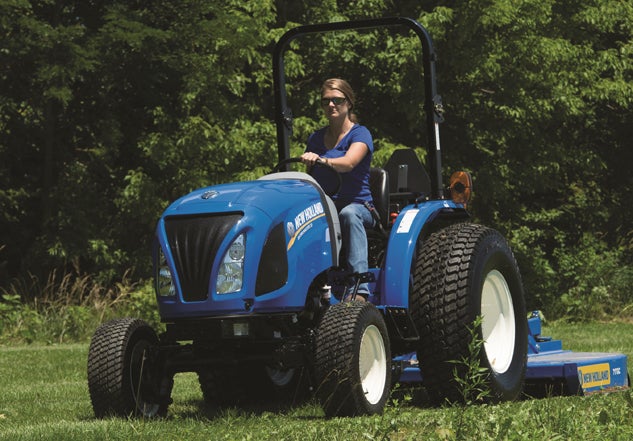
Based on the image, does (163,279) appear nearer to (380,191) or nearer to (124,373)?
(124,373)

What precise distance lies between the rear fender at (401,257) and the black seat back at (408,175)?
67 cm

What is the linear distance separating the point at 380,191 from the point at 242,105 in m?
12.4

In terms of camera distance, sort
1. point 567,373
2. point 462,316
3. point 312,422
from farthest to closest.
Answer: point 567,373 → point 462,316 → point 312,422

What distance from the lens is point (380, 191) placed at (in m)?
7.35

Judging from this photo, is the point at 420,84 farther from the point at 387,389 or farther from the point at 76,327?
the point at 387,389

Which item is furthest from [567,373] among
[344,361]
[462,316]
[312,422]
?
[312,422]

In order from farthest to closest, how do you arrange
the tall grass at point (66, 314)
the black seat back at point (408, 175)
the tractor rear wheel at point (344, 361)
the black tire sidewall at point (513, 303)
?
the tall grass at point (66, 314)
the black seat back at point (408, 175)
the black tire sidewall at point (513, 303)
the tractor rear wheel at point (344, 361)

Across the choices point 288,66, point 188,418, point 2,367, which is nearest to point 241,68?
point 288,66

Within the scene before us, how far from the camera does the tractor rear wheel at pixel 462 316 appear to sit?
22.1 ft

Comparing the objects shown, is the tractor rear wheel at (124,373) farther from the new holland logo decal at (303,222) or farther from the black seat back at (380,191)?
the black seat back at (380,191)

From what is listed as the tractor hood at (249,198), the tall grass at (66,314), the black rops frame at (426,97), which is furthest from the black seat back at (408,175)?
the tall grass at (66,314)

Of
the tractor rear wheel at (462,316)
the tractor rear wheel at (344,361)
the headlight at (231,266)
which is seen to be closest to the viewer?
the tractor rear wheel at (344,361)

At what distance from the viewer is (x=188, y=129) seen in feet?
59.5

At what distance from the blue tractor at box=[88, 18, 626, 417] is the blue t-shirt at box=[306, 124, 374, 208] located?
233 millimetres
